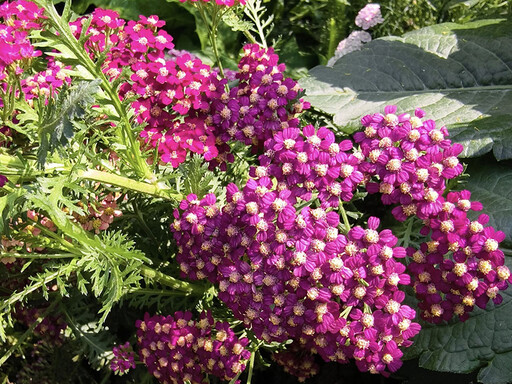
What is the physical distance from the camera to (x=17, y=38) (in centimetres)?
113

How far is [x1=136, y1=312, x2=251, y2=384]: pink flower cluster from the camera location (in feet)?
3.96

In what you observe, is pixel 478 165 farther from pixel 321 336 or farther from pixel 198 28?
pixel 198 28

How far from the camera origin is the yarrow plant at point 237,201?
→ 1043 millimetres

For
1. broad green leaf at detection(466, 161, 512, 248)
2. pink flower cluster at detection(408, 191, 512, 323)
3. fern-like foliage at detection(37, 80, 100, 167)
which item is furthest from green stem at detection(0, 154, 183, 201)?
broad green leaf at detection(466, 161, 512, 248)

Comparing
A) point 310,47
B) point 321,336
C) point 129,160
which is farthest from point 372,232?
point 310,47

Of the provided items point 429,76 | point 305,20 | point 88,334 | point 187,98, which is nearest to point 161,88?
point 187,98

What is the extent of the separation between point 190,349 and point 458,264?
58cm

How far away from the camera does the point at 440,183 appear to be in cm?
111

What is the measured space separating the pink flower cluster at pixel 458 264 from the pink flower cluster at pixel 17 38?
82cm

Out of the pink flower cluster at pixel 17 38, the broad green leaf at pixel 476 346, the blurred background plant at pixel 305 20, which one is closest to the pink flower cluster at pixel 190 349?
the broad green leaf at pixel 476 346

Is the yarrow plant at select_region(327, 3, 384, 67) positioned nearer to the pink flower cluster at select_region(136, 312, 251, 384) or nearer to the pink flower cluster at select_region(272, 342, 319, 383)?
the pink flower cluster at select_region(272, 342, 319, 383)

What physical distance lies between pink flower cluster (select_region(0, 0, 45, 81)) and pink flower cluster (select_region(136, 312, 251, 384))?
2.00 feet

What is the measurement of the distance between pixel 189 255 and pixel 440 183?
0.51 m

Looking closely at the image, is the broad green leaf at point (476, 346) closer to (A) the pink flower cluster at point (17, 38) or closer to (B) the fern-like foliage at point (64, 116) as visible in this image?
(B) the fern-like foliage at point (64, 116)
